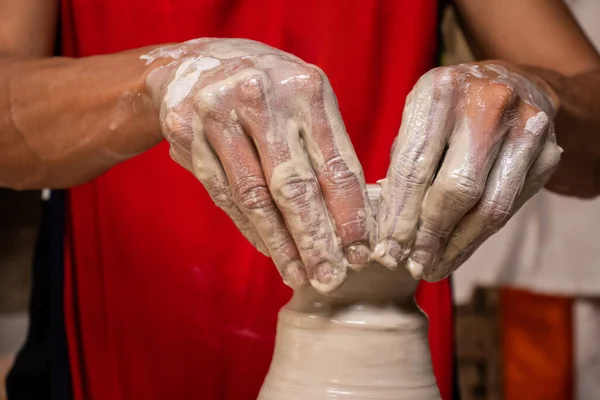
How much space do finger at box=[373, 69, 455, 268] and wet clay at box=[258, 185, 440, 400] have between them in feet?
0.09

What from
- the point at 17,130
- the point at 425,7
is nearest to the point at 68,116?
the point at 17,130

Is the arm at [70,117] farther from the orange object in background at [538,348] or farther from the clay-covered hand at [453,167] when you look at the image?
the orange object in background at [538,348]

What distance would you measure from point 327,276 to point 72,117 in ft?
1.38

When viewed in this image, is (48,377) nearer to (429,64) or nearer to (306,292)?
(306,292)

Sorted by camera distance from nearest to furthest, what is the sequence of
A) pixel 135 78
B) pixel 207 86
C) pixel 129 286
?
pixel 207 86
pixel 135 78
pixel 129 286

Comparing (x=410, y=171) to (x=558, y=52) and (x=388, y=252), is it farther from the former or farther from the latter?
(x=558, y=52)

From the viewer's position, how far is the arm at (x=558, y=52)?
1104mm

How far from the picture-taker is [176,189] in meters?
1.12

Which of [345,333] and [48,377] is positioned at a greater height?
[345,333]

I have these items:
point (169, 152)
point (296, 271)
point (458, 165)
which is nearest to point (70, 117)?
point (169, 152)

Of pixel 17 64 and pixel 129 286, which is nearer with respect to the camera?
pixel 17 64

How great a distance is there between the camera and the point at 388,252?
2.28 ft

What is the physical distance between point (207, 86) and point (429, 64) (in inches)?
23.8

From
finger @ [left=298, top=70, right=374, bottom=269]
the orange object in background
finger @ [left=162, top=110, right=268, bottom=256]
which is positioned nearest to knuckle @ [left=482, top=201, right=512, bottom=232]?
finger @ [left=298, top=70, right=374, bottom=269]
